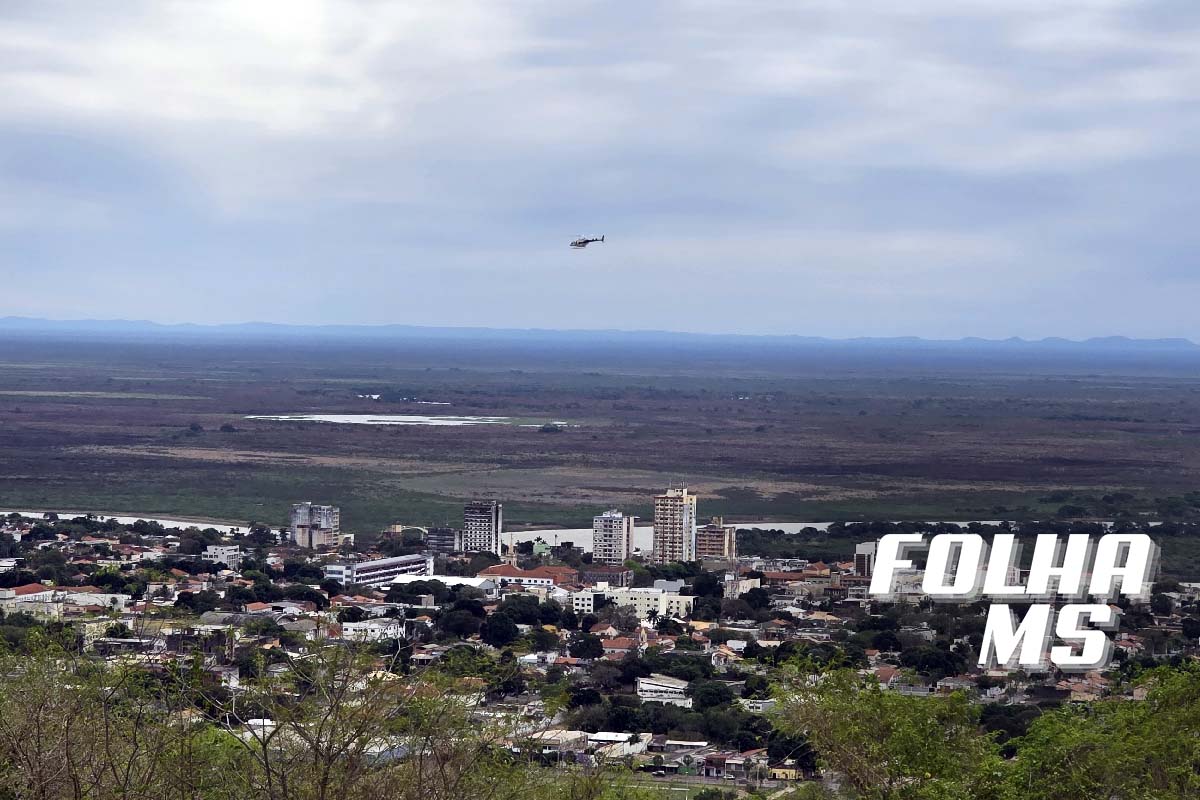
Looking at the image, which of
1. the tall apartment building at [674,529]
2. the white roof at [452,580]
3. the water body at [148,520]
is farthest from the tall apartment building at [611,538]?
the water body at [148,520]

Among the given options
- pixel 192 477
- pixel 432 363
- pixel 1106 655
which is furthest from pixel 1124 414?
pixel 432 363

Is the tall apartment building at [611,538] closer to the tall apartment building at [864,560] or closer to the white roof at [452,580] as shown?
the white roof at [452,580]

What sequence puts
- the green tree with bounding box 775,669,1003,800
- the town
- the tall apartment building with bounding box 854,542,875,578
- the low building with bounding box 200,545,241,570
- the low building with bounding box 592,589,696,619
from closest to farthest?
1. the green tree with bounding box 775,669,1003,800
2. the town
3. the low building with bounding box 592,589,696,619
4. the tall apartment building with bounding box 854,542,875,578
5. the low building with bounding box 200,545,241,570

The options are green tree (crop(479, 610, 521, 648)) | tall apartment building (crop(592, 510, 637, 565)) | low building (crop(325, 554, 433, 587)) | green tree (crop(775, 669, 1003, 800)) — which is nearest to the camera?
green tree (crop(775, 669, 1003, 800))

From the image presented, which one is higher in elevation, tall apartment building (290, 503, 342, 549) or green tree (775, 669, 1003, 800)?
green tree (775, 669, 1003, 800)

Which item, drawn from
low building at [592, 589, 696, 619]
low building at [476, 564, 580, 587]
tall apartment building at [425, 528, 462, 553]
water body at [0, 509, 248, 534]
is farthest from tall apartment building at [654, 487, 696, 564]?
water body at [0, 509, 248, 534]

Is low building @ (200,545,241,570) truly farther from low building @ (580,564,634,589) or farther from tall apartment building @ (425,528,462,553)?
low building @ (580,564,634,589)

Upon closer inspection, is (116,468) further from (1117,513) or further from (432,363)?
(432,363)
